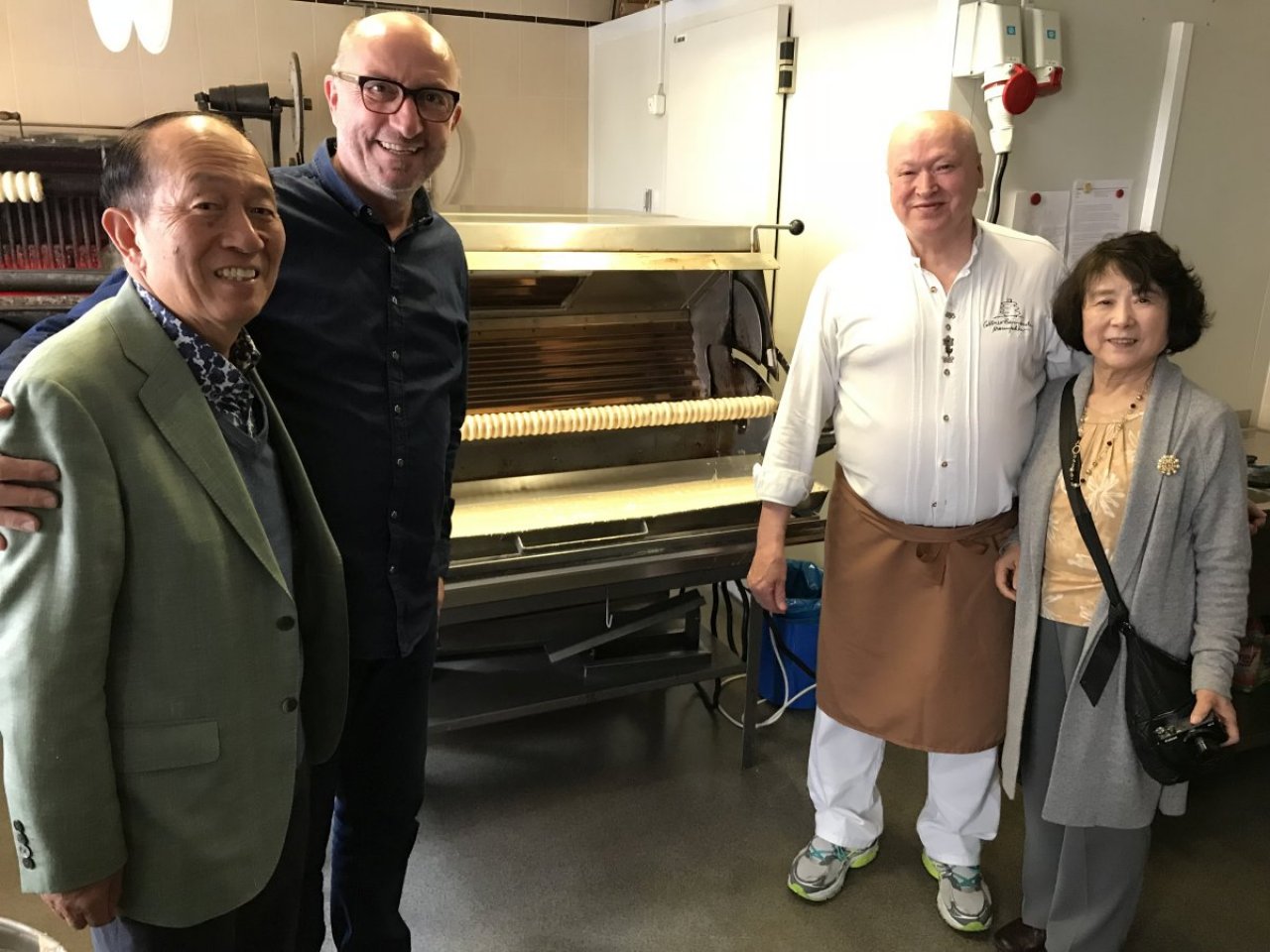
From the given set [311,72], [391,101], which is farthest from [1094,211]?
[311,72]

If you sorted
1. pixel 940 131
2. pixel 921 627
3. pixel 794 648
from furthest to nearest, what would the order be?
pixel 794 648 → pixel 921 627 → pixel 940 131

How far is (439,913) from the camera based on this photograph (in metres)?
1.89

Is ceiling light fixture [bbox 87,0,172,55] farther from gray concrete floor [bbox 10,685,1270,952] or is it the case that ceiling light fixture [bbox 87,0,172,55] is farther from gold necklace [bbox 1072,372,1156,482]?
gray concrete floor [bbox 10,685,1270,952]

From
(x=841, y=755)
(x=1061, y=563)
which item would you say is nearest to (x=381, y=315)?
(x=1061, y=563)

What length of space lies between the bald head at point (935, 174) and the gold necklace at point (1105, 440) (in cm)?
40

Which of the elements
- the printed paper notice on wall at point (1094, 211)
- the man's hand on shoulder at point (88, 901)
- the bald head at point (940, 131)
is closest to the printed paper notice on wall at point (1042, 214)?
the printed paper notice on wall at point (1094, 211)

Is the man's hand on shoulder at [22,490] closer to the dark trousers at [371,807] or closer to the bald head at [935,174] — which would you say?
the dark trousers at [371,807]

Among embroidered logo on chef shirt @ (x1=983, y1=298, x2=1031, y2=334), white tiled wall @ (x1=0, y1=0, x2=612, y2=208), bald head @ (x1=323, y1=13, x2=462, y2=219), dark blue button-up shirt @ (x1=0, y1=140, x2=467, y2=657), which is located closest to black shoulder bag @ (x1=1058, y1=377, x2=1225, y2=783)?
embroidered logo on chef shirt @ (x1=983, y1=298, x2=1031, y2=334)

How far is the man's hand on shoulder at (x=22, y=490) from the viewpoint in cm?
86

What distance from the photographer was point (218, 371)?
1.03 m

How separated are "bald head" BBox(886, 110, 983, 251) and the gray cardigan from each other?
1.20 ft

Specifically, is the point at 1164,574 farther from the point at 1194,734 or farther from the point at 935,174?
the point at 935,174

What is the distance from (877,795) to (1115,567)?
0.81 m

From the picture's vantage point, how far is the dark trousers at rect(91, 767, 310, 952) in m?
1.02
